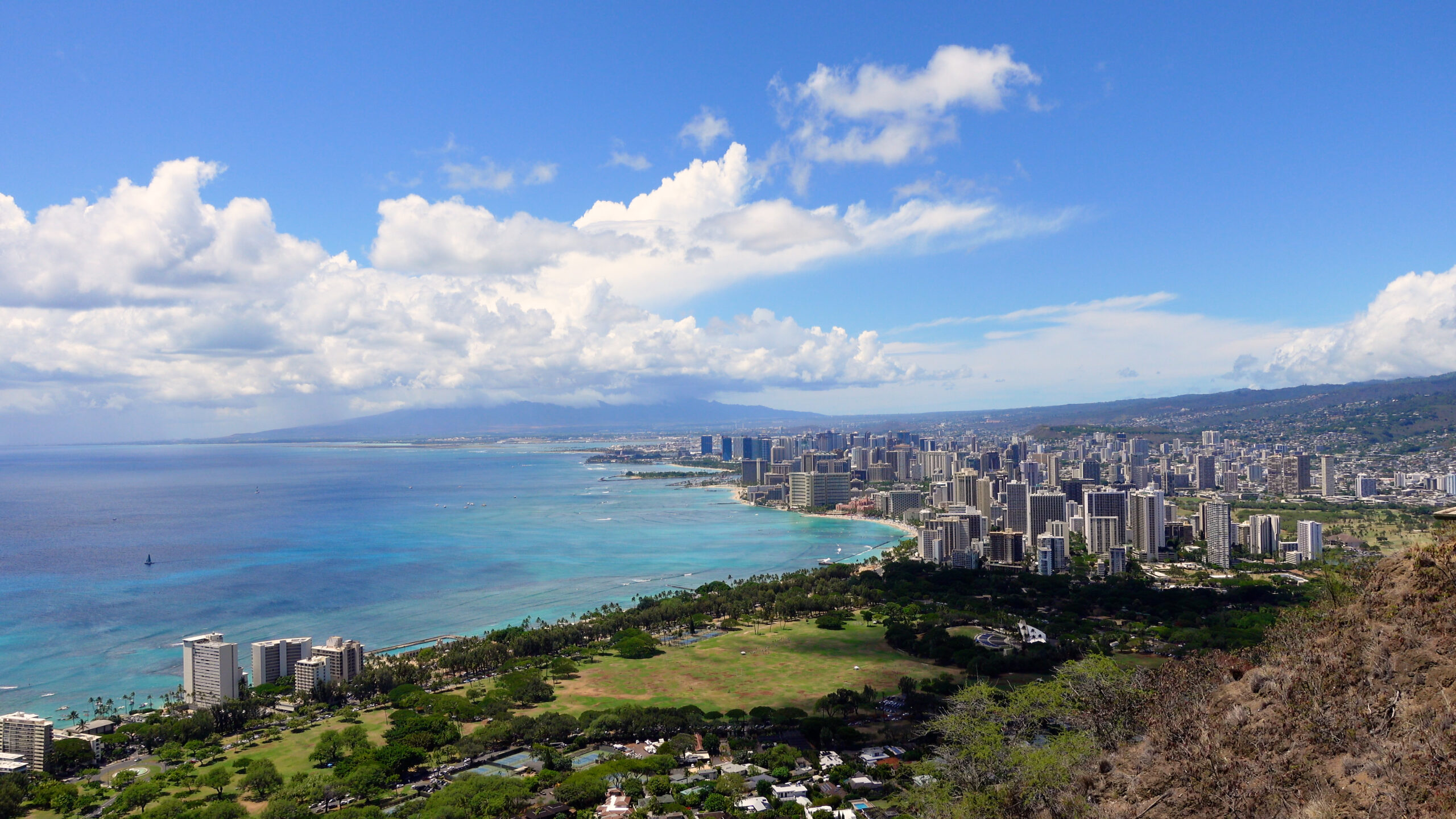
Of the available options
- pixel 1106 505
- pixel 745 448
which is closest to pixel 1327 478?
pixel 1106 505

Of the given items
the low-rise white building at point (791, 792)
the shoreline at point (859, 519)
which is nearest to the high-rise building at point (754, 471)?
the shoreline at point (859, 519)

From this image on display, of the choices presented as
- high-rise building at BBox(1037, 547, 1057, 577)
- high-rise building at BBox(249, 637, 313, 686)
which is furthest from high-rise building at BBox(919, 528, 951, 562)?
high-rise building at BBox(249, 637, 313, 686)

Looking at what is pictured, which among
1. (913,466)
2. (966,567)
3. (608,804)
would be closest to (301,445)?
(913,466)

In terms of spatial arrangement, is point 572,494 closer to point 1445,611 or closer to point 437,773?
point 437,773

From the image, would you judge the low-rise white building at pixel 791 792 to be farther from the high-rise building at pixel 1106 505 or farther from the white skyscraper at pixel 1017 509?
the white skyscraper at pixel 1017 509

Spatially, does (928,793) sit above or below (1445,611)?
below

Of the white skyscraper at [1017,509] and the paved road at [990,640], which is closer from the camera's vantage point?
the paved road at [990,640]

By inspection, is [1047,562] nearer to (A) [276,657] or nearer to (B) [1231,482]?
(A) [276,657]
